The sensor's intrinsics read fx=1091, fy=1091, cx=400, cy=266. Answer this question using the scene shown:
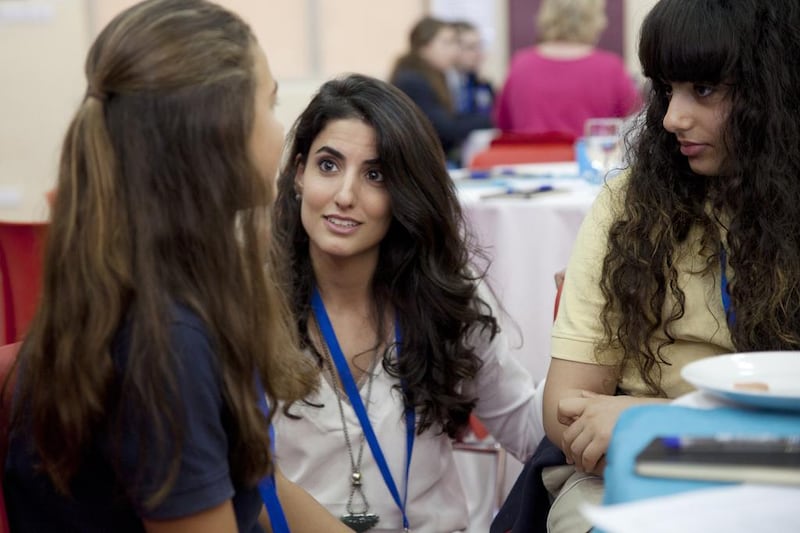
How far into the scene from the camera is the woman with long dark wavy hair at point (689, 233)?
5.21 ft

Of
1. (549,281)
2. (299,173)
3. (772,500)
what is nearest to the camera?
(772,500)

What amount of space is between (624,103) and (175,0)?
4455mm

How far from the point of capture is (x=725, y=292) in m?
1.64

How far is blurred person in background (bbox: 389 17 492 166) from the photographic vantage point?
6.26m

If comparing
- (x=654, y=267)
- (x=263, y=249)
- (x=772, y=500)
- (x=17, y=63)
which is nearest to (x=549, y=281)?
(x=654, y=267)

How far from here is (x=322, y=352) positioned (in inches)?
78.0

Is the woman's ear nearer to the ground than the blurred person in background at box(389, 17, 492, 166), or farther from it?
farther from it

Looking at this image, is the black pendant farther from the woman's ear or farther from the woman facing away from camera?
the woman facing away from camera

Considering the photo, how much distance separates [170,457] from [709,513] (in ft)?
1.77

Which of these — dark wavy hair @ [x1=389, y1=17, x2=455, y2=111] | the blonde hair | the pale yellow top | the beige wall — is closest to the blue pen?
the pale yellow top

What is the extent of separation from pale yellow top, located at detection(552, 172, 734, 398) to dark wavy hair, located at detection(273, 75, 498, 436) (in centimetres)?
29

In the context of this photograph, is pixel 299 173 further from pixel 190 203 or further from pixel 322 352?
pixel 190 203

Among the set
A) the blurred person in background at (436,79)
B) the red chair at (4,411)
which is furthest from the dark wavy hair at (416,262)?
the blurred person in background at (436,79)

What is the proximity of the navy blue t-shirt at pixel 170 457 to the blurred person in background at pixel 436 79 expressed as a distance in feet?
16.4
